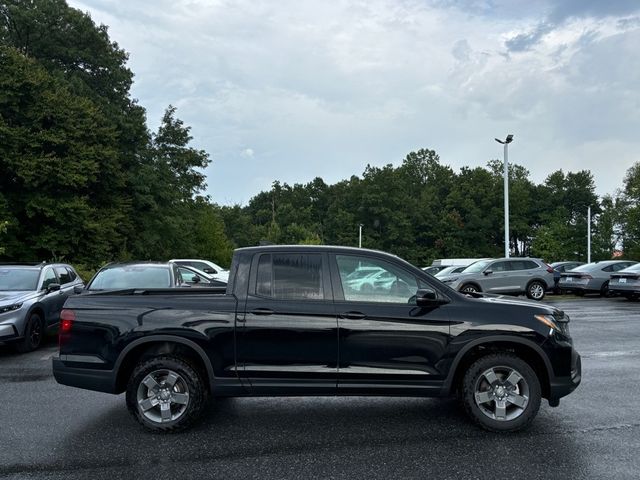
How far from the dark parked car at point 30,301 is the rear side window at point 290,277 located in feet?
19.3

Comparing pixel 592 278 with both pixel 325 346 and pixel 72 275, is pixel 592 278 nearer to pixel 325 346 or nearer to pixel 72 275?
pixel 72 275

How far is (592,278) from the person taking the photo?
20.5 meters

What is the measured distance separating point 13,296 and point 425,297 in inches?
301

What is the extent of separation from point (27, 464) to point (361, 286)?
10.5 feet

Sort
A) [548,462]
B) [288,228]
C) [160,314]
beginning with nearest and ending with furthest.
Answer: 1. [548,462]
2. [160,314]
3. [288,228]

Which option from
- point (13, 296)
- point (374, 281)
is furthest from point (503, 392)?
point (13, 296)

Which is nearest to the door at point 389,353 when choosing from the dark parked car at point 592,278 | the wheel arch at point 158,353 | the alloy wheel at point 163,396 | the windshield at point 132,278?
the wheel arch at point 158,353

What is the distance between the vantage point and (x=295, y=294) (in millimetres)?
5094

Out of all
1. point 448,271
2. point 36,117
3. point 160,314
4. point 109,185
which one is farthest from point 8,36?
point 160,314

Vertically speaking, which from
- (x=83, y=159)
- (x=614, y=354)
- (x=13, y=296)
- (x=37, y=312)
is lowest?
(x=614, y=354)

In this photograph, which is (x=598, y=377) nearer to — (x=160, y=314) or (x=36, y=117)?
(x=160, y=314)

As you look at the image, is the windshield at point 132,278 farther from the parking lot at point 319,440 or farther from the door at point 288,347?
the door at point 288,347

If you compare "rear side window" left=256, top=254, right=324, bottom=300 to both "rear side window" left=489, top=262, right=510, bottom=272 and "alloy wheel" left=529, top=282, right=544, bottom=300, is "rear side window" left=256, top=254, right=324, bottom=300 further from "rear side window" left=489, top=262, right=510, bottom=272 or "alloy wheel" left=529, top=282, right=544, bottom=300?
"alloy wheel" left=529, top=282, right=544, bottom=300

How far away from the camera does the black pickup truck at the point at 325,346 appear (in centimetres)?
493
